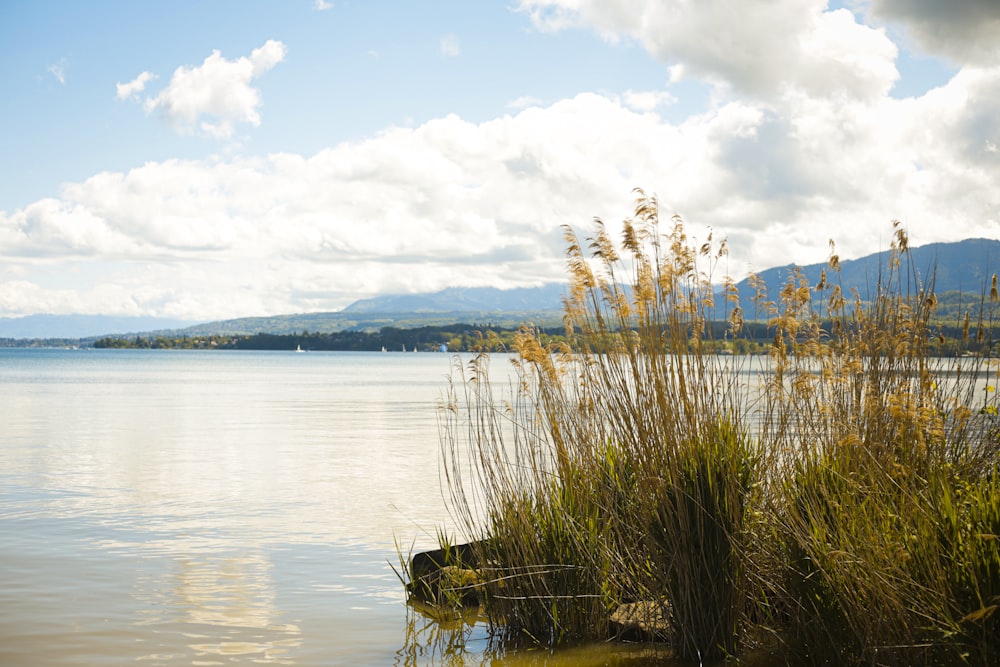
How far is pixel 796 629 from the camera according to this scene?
605 centimetres

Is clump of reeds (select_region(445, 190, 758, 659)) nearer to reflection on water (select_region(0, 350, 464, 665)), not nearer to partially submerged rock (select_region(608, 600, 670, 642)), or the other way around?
partially submerged rock (select_region(608, 600, 670, 642))

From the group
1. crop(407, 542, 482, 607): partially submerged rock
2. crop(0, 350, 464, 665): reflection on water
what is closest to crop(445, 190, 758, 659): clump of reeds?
crop(407, 542, 482, 607): partially submerged rock

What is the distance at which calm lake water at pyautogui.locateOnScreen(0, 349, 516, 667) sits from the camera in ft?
26.4

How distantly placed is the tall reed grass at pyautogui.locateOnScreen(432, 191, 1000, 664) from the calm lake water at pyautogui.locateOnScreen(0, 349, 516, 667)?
53.8 inches

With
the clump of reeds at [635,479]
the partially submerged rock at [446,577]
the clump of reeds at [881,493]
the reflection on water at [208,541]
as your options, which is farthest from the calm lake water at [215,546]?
the clump of reeds at [881,493]

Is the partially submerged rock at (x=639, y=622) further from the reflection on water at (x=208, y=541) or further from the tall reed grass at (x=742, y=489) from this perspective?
the reflection on water at (x=208, y=541)

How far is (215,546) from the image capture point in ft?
39.5

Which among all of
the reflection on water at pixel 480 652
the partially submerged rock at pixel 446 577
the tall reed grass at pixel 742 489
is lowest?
the reflection on water at pixel 480 652

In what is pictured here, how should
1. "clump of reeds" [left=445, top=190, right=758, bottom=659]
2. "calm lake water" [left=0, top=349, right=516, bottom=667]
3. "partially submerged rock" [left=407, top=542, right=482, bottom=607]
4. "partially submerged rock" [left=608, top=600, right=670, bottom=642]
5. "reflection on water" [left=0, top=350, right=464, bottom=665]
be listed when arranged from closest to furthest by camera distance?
"clump of reeds" [left=445, top=190, right=758, bottom=659]
"partially submerged rock" [left=608, top=600, right=670, bottom=642]
"calm lake water" [left=0, top=349, right=516, bottom=667]
"reflection on water" [left=0, top=350, right=464, bottom=665]
"partially submerged rock" [left=407, top=542, right=482, bottom=607]

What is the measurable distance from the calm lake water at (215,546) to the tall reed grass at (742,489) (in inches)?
53.8

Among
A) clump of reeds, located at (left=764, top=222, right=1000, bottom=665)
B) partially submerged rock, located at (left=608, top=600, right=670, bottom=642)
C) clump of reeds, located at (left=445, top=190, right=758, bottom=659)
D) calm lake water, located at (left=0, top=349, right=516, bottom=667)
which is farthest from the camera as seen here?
calm lake water, located at (left=0, top=349, right=516, bottom=667)

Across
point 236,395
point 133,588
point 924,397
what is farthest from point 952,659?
point 236,395

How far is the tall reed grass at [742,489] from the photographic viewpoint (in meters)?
5.31

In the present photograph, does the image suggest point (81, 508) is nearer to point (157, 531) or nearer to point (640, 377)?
point (157, 531)
